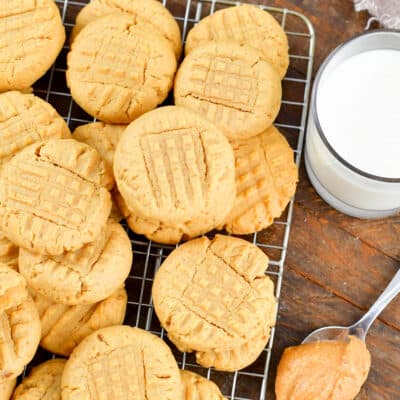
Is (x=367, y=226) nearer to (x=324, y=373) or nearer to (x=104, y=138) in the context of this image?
(x=324, y=373)

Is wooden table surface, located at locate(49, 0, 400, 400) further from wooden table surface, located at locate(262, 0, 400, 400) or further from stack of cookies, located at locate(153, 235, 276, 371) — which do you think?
stack of cookies, located at locate(153, 235, 276, 371)

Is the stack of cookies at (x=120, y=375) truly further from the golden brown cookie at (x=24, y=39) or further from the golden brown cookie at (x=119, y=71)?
the golden brown cookie at (x=24, y=39)

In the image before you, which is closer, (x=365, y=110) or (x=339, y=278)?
(x=365, y=110)

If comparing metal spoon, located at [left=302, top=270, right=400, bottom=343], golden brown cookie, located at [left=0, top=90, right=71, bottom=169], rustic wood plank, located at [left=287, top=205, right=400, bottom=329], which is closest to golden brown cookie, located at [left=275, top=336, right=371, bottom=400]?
metal spoon, located at [left=302, top=270, right=400, bottom=343]

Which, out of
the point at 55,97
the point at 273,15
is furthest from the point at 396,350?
the point at 55,97

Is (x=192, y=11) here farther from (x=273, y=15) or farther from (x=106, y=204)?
(x=106, y=204)

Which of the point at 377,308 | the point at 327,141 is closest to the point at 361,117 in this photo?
the point at 327,141
